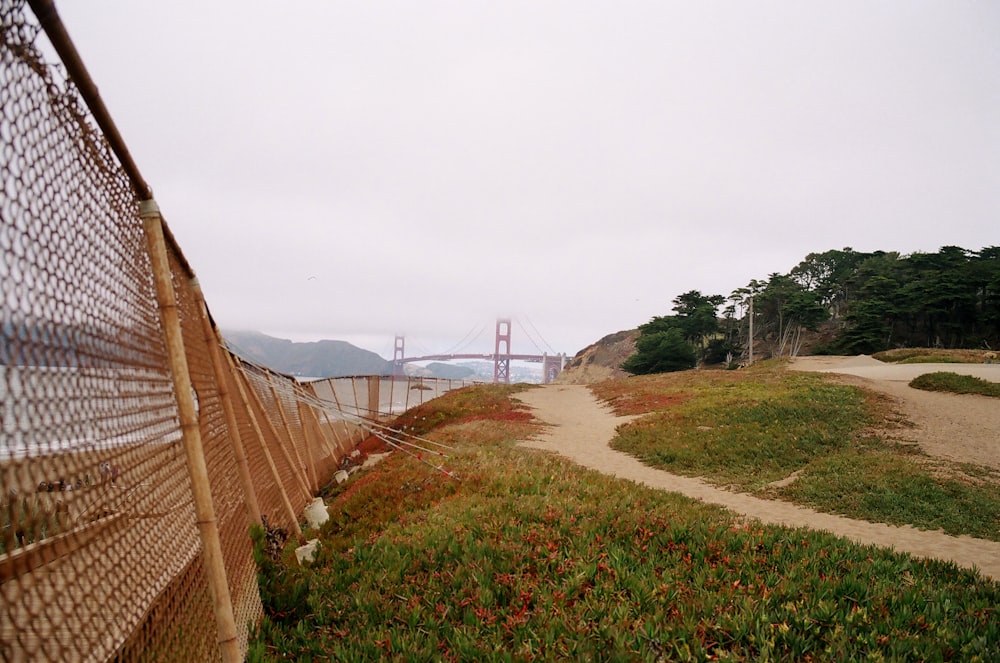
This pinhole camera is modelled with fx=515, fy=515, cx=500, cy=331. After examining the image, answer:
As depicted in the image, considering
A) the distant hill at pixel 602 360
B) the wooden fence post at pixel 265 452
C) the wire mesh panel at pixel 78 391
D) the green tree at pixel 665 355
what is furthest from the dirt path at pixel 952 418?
the distant hill at pixel 602 360

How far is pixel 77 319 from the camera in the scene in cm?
184

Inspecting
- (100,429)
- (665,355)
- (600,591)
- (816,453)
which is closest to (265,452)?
(600,591)

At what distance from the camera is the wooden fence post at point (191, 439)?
2811mm

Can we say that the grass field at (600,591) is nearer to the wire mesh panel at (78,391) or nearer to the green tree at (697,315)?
the wire mesh panel at (78,391)

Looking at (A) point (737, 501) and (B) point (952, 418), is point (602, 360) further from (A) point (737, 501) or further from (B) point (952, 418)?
(A) point (737, 501)

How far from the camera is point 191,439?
282 centimetres

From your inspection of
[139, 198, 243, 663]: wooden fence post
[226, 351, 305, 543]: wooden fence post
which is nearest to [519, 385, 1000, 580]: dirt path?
[226, 351, 305, 543]: wooden fence post

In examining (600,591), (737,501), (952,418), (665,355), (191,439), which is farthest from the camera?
(665,355)

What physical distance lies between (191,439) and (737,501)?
968 cm

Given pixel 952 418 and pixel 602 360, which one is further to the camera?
pixel 602 360

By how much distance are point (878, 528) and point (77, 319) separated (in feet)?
33.1

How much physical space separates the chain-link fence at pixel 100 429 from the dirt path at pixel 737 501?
7421 millimetres

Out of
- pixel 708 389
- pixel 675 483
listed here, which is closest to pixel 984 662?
pixel 675 483

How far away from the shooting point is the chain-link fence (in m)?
1.46
